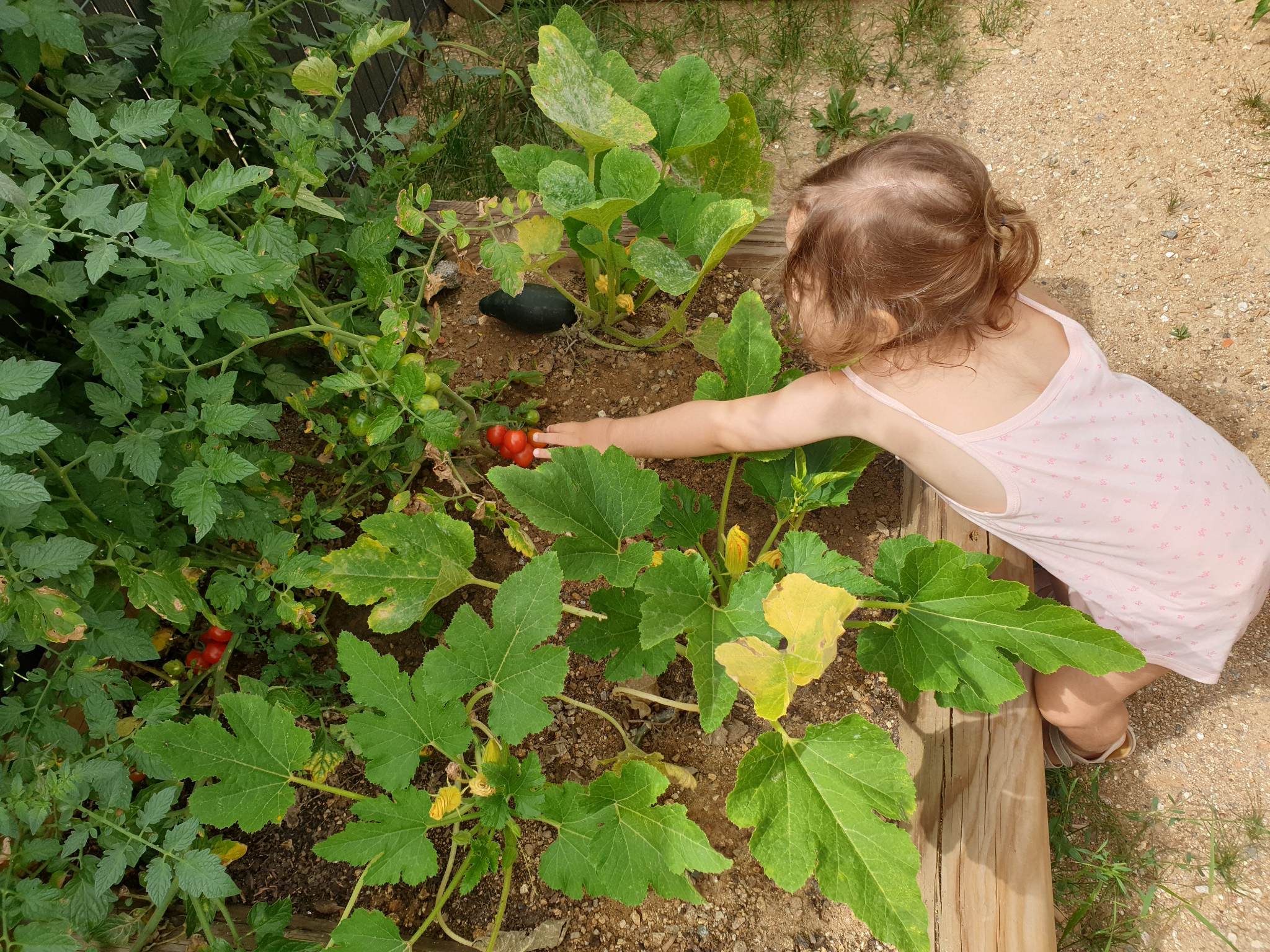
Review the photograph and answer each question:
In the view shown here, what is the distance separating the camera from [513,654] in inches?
51.2

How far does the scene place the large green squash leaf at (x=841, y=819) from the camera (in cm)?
117

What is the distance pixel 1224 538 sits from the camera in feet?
4.99

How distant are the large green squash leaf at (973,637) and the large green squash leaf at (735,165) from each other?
0.94 m

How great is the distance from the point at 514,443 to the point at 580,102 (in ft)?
2.20

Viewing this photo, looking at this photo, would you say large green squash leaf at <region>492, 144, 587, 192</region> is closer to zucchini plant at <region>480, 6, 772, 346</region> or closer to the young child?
zucchini plant at <region>480, 6, 772, 346</region>

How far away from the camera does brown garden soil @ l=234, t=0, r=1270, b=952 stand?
5.07ft

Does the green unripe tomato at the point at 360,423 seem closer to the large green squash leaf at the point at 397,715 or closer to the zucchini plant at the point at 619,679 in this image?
the zucchini plant at the point at 619,679

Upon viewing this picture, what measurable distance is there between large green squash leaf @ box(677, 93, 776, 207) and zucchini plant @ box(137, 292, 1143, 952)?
2.83ft

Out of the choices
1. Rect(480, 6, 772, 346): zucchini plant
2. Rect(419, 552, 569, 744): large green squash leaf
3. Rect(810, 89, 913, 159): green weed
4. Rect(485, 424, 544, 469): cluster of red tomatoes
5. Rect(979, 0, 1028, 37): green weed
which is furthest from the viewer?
Rect(979, 0, 1028, 37): green weed

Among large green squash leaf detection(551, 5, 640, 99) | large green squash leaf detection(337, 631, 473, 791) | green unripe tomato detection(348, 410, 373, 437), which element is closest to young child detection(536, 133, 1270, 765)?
large green squash leaf detection(551, 5, 640, 99)

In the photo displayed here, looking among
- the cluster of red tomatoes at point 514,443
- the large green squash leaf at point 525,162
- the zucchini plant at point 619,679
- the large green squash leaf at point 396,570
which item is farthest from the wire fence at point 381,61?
the zucchini plant at point 619,679

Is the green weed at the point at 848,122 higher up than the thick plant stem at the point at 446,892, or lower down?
A: higher up

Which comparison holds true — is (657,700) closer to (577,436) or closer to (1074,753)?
(577,436)

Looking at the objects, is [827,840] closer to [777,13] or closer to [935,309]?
[935,309]
